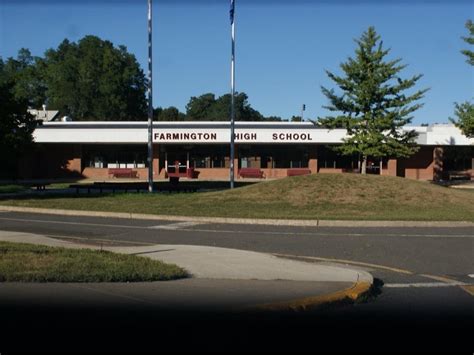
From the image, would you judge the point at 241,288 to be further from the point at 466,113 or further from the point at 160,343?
the point at 466,113

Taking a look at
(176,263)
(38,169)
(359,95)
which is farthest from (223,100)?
(176,263)

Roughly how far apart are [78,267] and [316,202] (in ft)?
45.9

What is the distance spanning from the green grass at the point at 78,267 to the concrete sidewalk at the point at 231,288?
259 millimetres

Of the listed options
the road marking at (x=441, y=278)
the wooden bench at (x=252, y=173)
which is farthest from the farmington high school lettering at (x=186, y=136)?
the road marking at (x=441, y=278)

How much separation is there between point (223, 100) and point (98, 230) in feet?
422

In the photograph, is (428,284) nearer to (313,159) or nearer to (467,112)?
(467,112)

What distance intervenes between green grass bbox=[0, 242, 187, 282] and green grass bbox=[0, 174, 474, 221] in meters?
8.91

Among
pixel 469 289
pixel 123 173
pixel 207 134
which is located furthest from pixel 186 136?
pixel 469 289

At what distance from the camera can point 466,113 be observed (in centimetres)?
3534

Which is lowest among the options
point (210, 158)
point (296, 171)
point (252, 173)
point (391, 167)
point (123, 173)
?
point (123, 173)

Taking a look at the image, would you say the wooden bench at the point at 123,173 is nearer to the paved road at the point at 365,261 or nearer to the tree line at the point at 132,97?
the tree line at the point at 132,97

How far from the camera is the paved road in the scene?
21.2ft

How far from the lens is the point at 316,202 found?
72.8ft

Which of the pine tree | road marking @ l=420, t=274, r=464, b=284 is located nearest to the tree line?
the pine tree
